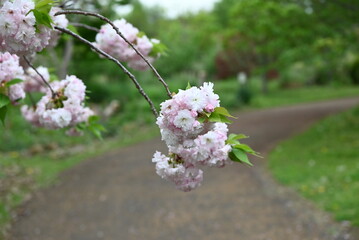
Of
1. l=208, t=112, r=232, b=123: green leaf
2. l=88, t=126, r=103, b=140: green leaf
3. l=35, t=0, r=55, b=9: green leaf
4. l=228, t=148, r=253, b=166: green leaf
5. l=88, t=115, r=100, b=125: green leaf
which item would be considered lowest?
l=228, t=148, r=253, b=166: green leaf

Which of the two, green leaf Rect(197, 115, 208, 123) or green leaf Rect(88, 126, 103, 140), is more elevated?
green leaf Rect(88, 126, 103, 140)

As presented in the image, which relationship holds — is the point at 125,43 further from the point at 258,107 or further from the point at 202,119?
the point at 258,107

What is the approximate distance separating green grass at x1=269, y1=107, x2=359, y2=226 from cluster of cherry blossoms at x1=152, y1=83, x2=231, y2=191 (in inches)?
143

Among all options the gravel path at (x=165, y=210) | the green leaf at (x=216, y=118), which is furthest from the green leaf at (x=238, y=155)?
the gravel path at (x=165, y=210)

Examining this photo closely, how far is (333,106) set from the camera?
16.8 metres

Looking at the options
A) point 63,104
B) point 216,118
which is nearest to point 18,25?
point 216,118

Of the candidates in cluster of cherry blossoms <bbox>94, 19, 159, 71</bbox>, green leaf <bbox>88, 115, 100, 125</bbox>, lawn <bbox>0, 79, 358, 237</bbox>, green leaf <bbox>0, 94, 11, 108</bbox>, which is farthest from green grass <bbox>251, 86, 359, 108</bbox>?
green leaf <bbox>0, 94, 11, 108</bbox>

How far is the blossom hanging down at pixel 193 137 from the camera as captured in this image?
134cm

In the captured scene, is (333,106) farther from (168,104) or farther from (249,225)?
(168,104)

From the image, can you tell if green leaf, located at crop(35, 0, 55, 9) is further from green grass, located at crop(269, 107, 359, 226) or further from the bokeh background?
green grass, located at crop(269, 107, 359, 226)

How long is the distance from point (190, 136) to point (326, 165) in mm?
6552

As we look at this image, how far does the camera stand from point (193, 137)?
1.40 m

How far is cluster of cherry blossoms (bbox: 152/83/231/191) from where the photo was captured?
4.38ft

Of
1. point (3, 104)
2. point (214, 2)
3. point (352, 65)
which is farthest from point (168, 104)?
point (214, 2)
